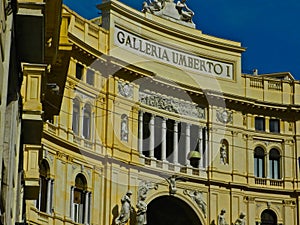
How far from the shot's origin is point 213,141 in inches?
1815

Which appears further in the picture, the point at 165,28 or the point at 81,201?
the point at 165,28

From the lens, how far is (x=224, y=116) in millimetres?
46750

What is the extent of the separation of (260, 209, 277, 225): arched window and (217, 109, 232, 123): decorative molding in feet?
18.2

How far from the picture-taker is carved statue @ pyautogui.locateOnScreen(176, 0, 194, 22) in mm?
46969

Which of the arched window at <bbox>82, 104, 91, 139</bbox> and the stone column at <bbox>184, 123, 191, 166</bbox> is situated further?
the stone column at <bbox>184, 123, 191, 166</bbox>

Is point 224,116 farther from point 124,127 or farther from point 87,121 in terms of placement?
point 87,121

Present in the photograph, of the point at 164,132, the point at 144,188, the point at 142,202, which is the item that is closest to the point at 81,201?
the point at 142,202

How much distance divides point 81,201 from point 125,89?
634 centimetres

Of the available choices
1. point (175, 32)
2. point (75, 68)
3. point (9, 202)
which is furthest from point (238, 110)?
point (9, 202)

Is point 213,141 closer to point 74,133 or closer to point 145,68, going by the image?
point 145,68

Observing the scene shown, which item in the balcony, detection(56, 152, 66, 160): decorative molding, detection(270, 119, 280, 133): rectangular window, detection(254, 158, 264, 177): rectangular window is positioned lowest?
detection(56, 152, 66, 160): decorative molding

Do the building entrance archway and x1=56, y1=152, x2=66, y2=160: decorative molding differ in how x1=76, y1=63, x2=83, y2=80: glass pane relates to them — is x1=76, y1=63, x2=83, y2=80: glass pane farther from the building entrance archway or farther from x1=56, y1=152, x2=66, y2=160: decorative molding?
the building entrance archway

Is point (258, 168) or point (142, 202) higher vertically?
point (258, 168)

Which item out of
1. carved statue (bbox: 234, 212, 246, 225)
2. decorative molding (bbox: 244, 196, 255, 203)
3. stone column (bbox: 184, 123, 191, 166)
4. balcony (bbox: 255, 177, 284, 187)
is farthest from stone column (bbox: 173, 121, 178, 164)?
balcony (bbox: 255, 177, 284, 187)
